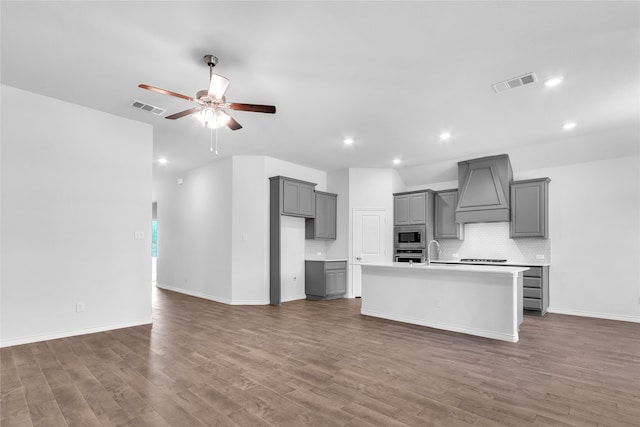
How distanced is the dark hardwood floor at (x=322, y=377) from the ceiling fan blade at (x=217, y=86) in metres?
2.58

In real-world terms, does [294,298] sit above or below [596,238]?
below

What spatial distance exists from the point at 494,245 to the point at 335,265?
3.33 meters

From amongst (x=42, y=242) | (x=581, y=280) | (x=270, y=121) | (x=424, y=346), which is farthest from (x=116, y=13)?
(x=581, y=280)

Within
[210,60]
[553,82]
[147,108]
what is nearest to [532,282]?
[553,82]

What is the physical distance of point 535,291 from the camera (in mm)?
5801

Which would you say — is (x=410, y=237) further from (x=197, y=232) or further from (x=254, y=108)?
(x=254, y=108)

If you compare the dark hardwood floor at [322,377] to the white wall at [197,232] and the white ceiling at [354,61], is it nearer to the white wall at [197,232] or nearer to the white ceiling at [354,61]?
the white wall at [197,232]

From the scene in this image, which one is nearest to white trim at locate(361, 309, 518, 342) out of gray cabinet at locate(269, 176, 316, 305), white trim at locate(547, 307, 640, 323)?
gray cabinet at locate(269, 176, 316, 305)

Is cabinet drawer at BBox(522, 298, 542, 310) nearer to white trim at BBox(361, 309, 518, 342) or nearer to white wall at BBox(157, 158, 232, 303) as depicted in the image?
white trim at BBox(361, 309, 518, 342)

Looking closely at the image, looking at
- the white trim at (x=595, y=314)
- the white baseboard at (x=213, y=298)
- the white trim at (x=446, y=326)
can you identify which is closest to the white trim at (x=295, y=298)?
the white baseboard at (x=213, y=298)

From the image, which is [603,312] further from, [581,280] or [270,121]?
Result: [270,121]

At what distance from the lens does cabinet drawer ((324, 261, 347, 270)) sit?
7270mm

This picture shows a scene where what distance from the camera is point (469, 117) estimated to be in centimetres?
477

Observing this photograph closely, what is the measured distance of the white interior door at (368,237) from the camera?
25.5ft
